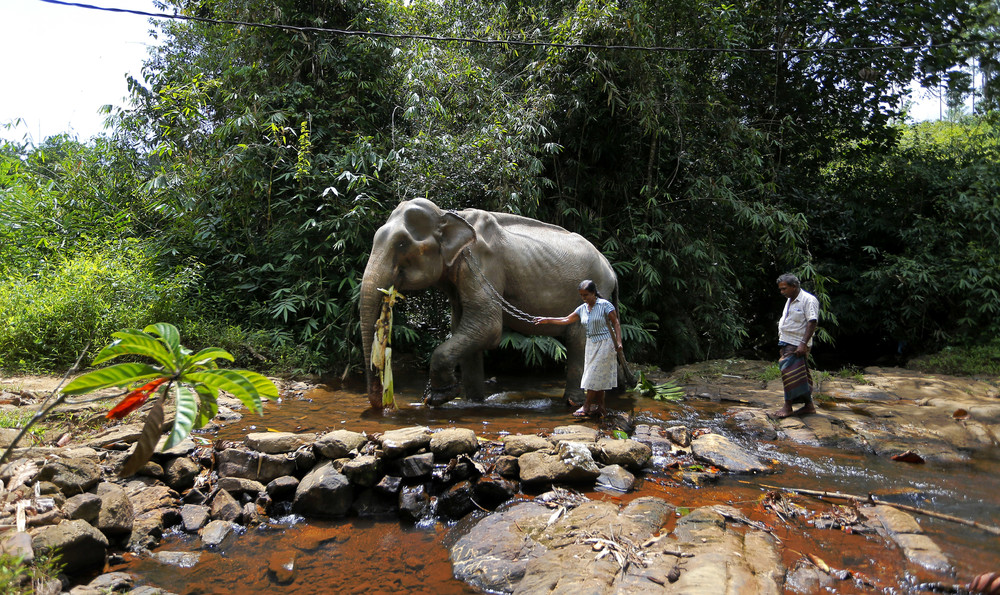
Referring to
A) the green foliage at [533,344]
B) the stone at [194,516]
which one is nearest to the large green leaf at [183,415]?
the stone at [194,516]

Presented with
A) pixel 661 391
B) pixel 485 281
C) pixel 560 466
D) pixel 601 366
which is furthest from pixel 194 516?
pixel 661 391

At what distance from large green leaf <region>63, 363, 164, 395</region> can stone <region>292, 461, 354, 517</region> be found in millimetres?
1833

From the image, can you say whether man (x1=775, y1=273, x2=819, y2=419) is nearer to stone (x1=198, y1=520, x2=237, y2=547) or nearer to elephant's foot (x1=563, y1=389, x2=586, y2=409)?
elephant's foot (x1=563, y1=389, x2=586, y2=409)

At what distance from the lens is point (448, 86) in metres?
9.76

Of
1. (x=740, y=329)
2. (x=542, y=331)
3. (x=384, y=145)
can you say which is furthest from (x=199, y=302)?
(x=740, y=329)

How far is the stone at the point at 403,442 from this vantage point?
174 inches

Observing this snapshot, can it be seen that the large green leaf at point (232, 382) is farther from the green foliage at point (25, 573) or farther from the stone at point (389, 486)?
the stone at point (389, 486)

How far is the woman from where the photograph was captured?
6.06 m

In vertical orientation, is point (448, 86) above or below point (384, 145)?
above

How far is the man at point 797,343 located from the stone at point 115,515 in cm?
609

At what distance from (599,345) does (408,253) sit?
7.67ft

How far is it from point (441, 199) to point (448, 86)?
2.01 metres

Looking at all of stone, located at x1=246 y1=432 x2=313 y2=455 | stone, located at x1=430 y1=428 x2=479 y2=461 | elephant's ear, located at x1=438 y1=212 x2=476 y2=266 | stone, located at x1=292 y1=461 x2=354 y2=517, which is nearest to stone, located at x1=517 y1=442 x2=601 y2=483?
stone, located at x1=430 y1=428 x2=479 y2=461

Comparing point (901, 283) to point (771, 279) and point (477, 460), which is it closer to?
point (771, 279)
